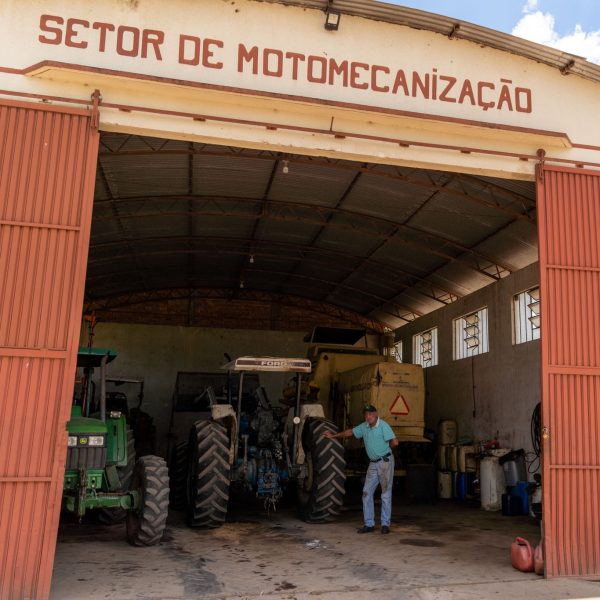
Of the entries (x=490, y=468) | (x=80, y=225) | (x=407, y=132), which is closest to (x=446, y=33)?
(x=407, y=132)

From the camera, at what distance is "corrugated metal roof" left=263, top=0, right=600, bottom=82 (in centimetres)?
735

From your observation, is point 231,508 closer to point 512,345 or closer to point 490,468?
point 490,468

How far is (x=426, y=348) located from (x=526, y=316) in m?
5.88

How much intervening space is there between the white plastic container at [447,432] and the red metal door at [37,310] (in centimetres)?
1171

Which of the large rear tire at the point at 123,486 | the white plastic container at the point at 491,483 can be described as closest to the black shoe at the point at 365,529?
the large rear tire at the point at 123,486

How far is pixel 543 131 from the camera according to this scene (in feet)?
25.4

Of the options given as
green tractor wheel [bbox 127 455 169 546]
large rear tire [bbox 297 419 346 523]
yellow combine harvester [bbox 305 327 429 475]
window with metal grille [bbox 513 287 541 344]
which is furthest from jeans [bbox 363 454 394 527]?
window with metal grille [bbox 513 287 541 344]

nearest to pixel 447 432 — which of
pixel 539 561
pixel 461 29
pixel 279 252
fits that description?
pixel 279 252

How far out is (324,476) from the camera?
9703 mm

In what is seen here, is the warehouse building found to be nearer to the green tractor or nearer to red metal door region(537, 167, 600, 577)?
red metal door region(537, 167, 600, 577)

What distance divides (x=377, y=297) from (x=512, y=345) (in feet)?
23.3

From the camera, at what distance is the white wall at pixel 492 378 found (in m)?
13.3

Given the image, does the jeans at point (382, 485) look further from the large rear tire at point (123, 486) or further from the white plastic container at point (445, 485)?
the white plastic container at point (445, 485)

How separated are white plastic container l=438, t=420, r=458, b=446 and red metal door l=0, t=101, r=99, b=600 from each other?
11711 mm
